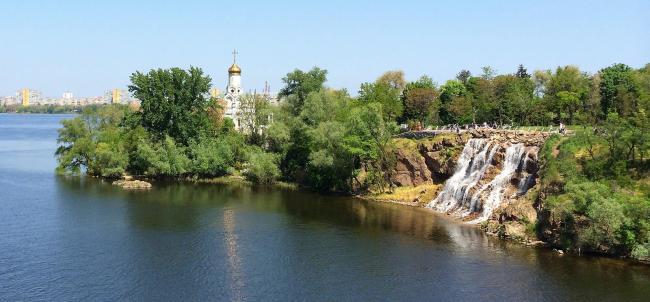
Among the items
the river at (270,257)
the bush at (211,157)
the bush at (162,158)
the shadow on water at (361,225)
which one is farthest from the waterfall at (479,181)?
the bush at (162,158)

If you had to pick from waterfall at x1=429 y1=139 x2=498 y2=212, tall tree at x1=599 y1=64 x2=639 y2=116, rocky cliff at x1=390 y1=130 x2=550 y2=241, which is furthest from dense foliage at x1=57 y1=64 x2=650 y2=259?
waterfall at x1=429 y1=139 x2=498 y2=212

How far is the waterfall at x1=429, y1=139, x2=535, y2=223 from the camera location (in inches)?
2404

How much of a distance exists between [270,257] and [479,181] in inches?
1071

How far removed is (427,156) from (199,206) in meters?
27.2

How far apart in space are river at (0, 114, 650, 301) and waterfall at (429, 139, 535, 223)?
11.1 ft

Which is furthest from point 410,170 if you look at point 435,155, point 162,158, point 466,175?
point 162,158

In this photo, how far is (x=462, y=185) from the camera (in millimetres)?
66375

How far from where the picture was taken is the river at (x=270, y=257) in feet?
131

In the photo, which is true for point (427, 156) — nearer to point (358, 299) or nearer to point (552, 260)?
point (552, 260)

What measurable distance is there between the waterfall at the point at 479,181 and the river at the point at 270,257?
3.39m

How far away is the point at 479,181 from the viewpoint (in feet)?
Result: 213

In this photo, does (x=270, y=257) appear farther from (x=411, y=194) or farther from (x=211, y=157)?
(x=211, y=157)

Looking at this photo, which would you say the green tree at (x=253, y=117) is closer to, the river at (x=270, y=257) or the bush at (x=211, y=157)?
the bush at (x=211, y=157)

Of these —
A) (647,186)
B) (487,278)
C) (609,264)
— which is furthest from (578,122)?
(487,278)
